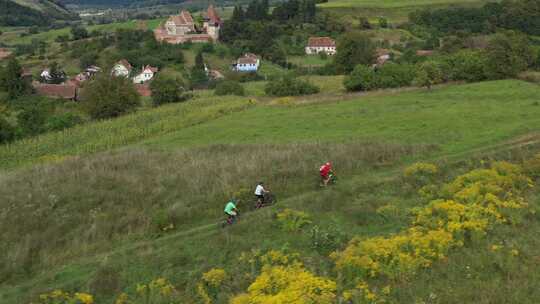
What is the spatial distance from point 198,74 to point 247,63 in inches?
536

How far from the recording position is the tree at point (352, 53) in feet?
230

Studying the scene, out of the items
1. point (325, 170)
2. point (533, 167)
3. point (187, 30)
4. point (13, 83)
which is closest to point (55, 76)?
point (13, 83)

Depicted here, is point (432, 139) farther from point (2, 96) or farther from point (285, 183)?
point (2, 96)

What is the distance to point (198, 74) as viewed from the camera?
80.2 meters

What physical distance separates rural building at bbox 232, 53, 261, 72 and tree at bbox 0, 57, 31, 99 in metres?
36.1

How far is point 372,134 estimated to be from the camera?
2988 centimetres

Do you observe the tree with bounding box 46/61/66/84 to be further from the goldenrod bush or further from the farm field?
the goldenrod bush

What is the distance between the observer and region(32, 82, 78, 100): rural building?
76300 mm

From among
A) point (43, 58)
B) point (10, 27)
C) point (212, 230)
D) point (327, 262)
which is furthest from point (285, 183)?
point (10, 27)

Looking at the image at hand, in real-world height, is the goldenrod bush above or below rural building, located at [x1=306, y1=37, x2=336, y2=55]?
above

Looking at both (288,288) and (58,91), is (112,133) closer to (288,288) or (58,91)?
(288,288)

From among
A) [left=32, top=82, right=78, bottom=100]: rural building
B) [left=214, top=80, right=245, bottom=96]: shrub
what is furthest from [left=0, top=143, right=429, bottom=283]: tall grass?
[left=32, top=82, right=78, bottom=100]: rural building

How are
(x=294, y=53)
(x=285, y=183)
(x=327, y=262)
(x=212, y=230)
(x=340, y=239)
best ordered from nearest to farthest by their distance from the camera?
(x=327, y=262)
(x=340, y=239)
(x=212, y=230)
(x=285, y=183)
(x=294, y=53)

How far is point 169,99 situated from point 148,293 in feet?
146
